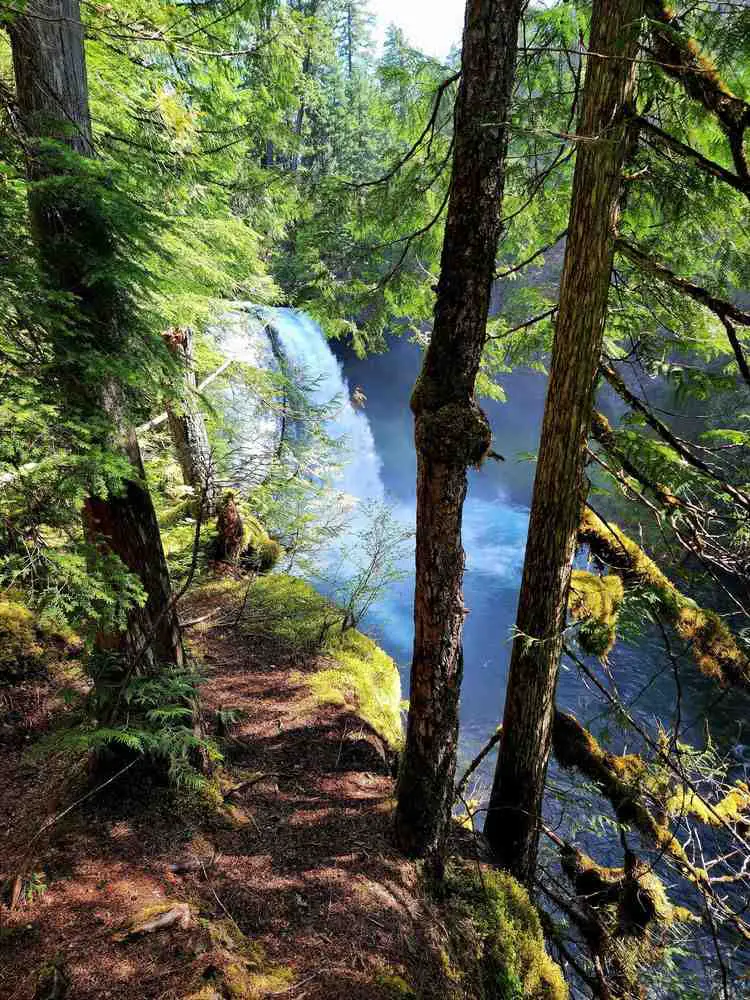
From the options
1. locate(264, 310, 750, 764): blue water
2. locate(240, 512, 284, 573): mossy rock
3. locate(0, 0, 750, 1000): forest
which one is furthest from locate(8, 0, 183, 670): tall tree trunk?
locate(240, 512, 284, 573): mossy rock

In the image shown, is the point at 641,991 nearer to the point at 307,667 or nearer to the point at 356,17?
the point at 307,667

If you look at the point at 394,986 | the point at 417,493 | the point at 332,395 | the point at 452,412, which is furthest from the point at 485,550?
the point at 394,986

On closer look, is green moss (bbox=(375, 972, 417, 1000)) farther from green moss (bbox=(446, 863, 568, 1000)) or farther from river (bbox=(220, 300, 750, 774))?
river (bbox=(220, 300, 750, 774))

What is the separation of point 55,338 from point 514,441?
78.7 feet

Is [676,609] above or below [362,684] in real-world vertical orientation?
above

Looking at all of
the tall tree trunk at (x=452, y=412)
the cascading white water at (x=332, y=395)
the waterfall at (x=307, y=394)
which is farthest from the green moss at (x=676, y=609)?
the cascading white water at (x=332, y=395)

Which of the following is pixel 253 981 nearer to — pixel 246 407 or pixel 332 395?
pixel 246 407

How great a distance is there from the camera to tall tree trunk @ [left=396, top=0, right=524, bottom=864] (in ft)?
→ 8.00

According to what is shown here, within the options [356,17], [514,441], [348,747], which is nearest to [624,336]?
[348,747]

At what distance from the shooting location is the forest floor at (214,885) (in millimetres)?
2254

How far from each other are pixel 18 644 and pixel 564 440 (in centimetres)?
502

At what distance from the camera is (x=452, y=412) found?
2.71 meters

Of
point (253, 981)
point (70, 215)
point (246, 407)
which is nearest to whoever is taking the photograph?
point (253, 981)

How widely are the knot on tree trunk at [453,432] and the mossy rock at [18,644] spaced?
4291 mm
